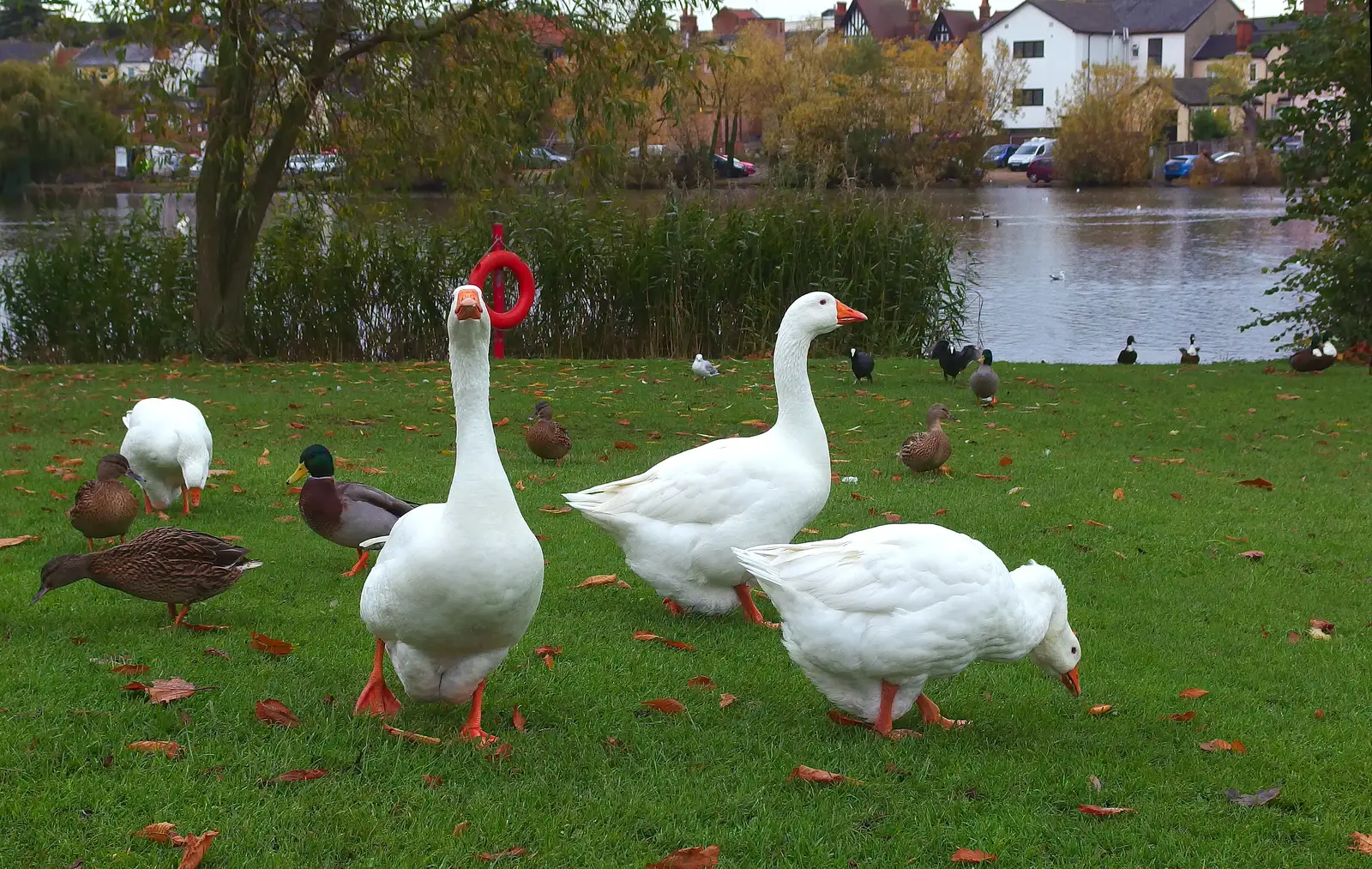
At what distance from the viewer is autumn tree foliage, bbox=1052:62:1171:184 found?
2483 inches

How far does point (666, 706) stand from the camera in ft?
15.5

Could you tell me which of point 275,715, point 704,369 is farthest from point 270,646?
point 704,369

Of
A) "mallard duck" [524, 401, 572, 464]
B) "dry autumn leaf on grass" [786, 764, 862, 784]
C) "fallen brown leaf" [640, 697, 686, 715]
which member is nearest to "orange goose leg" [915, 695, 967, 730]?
"dry autumn leaf on grass" [786, 764, 862, 784]

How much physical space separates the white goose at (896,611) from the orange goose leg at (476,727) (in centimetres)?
109

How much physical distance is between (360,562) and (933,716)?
10.5 ft

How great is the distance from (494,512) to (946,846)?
1.76 m

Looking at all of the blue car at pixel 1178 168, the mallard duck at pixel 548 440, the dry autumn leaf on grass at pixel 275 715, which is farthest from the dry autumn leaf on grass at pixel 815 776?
the blue car at pixel 1178 168

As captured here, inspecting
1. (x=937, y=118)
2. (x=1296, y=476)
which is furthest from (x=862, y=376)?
(x=937, y=118)

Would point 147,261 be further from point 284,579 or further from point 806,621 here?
point 806,621

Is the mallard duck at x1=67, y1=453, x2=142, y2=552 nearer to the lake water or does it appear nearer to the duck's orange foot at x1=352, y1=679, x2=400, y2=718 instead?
the duck's orange foot at x1=352, y1=679, x2=400, y2=718

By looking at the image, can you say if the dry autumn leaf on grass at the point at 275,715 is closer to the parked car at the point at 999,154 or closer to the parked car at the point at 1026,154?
the parked car at the point at 999,154

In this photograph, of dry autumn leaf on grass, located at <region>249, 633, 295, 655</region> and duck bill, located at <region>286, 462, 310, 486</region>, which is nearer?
dry autumn leaf on grass, located at <region>249, 633, 295, 655</region>

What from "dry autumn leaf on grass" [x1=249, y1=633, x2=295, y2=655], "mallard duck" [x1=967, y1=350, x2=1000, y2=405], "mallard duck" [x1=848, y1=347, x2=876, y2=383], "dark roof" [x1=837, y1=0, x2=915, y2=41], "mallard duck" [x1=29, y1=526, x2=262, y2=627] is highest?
"dark roof" [x1=837, y1=0, x2=915, y2=41]

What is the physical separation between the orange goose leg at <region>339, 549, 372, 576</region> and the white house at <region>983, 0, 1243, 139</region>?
8238cm
